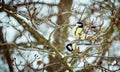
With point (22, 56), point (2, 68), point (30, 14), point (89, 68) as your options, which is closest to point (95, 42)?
point (89, 68)

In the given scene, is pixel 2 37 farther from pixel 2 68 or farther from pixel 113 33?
pixel 113 33

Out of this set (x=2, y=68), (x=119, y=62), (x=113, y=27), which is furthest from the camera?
(x=2, y=68)

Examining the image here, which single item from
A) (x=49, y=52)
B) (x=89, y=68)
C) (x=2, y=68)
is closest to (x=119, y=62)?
(x=89, y=68)

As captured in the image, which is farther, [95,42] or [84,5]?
[84,5]

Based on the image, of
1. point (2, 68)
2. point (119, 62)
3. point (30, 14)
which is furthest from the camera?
point (2, 68)

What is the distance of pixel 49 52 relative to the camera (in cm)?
805

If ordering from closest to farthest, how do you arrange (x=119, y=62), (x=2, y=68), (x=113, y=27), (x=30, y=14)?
(x=30, y=14), (x=119, y=62), (x=113, y=27), (x=2, y=68)

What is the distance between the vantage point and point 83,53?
7832mm

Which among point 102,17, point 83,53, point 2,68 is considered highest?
point 102,17

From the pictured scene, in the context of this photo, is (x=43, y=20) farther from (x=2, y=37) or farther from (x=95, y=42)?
(x=2, y=37)

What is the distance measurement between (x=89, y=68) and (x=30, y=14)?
86.0 inches

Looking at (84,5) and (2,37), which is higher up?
(84,5)

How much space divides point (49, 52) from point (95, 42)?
3.80 feet

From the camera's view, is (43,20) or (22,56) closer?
(43,20)
